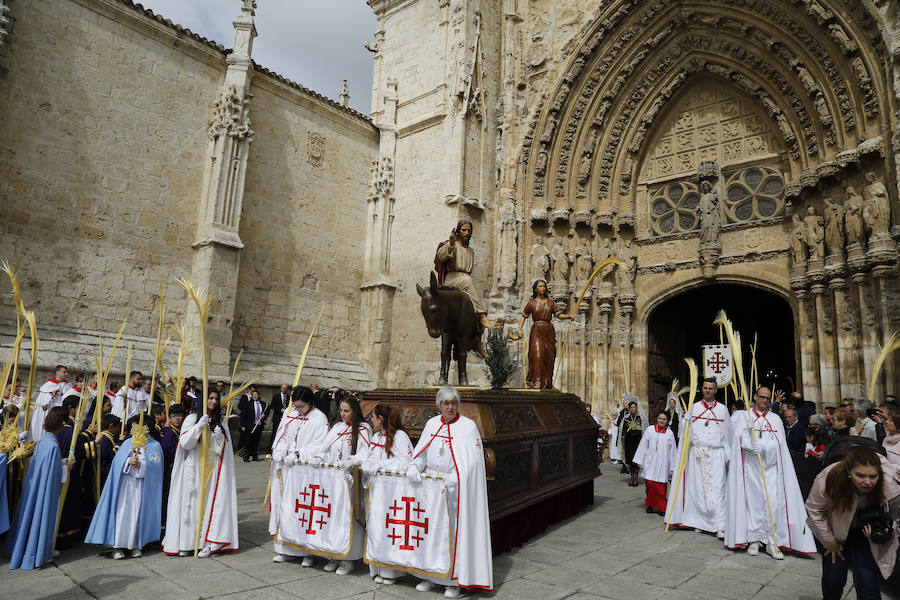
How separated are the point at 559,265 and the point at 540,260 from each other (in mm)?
499

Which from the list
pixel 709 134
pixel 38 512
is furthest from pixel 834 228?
pixel 38 512

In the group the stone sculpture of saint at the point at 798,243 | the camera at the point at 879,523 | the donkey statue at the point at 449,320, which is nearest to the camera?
the camera at the point at 879,523

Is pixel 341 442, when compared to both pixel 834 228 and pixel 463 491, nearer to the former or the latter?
pixel 463 491

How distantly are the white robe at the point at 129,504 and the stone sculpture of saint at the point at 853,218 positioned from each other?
12.0 m

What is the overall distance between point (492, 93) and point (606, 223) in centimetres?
481

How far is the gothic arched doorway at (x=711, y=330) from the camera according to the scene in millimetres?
14820

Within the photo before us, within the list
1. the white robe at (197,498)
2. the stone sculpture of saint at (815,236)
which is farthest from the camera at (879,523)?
the stone sculpture of saint at (815,236)

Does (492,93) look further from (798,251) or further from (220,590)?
(220,590)

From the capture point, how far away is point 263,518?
20.5ft

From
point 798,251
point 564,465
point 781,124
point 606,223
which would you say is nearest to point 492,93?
point 606,223

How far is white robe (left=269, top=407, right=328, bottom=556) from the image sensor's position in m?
4.73

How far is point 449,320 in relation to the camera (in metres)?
6.34

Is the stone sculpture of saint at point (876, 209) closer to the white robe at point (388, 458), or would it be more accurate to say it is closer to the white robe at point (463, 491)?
the white robe at point (463, 491)

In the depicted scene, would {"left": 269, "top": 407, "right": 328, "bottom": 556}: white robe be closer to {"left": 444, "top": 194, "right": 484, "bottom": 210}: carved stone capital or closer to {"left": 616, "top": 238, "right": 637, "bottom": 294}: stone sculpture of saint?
{"left": 444, "top": 194, "right": 484, "bottom": 210}: carved stone capital
